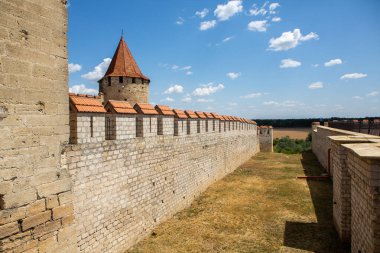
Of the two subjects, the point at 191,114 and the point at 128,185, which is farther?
the point at 191,114

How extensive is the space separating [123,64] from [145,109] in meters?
8.11

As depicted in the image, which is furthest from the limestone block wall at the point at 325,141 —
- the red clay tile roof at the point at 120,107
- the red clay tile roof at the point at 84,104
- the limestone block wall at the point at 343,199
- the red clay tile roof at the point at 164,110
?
the red clay tile roof at the point at 84,104

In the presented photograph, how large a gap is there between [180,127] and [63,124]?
17.4ft

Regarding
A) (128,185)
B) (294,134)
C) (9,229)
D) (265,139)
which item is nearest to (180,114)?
(128,185)

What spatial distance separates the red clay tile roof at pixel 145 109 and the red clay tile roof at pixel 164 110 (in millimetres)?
366

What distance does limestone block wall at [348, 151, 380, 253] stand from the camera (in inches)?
153

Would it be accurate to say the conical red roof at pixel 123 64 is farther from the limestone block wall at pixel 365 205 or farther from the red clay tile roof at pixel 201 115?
the limestone block wall at pixel 365 205

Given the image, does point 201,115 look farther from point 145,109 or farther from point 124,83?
point 124,83

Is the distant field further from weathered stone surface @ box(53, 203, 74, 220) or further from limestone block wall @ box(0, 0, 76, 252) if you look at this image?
limestone block wall @ box(0, 0, 76, 252)

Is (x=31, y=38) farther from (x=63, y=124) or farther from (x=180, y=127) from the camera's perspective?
(x=180, y=127)

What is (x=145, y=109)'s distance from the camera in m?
6.72

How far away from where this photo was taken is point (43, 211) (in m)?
3.38

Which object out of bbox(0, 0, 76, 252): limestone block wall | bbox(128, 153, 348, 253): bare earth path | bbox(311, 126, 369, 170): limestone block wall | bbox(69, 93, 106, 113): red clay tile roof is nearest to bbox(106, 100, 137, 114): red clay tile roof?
bbox(69, 93, 106, 113): red clay tile roof

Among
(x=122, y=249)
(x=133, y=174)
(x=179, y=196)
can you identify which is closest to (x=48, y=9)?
(x=133, y=174)
